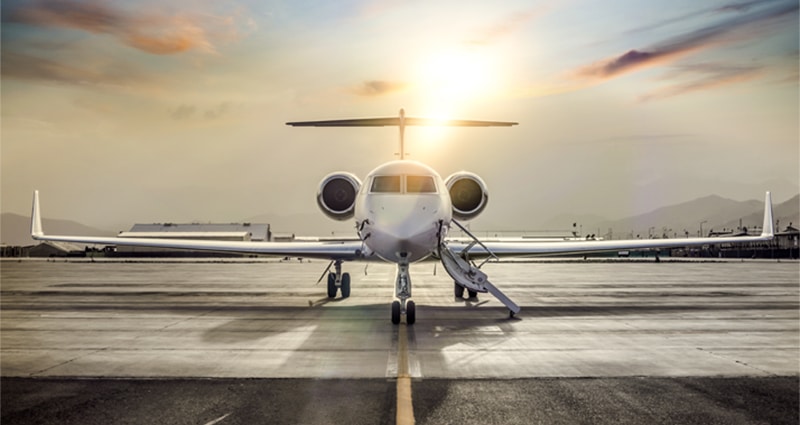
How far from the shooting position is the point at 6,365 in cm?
814

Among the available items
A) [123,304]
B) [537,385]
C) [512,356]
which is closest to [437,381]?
[537,385]

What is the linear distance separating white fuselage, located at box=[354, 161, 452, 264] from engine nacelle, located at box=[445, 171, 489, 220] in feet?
12.3

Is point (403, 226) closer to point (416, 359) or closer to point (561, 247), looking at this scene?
point (416, 359)

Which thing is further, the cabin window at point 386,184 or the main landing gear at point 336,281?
the main landing gear at point 336,281

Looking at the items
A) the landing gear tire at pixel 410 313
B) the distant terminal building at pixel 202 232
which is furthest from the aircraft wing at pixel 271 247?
the distant terminal building at pixel 202 232

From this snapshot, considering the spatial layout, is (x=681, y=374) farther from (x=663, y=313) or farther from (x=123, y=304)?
(x=123, y=304)

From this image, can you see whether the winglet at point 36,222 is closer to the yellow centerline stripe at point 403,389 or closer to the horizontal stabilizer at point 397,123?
the horizontal stabilizer at point 397,123

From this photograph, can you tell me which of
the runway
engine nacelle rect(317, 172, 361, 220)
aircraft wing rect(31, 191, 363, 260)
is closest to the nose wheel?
the runway

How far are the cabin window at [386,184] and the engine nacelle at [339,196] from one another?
3.88 m

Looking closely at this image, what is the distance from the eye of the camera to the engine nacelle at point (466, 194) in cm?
1625

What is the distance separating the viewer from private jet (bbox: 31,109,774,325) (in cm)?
1123

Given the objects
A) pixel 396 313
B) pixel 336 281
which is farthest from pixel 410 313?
pixel 336 281

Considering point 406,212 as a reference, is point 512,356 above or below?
below

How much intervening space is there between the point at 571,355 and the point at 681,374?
1677 mm
